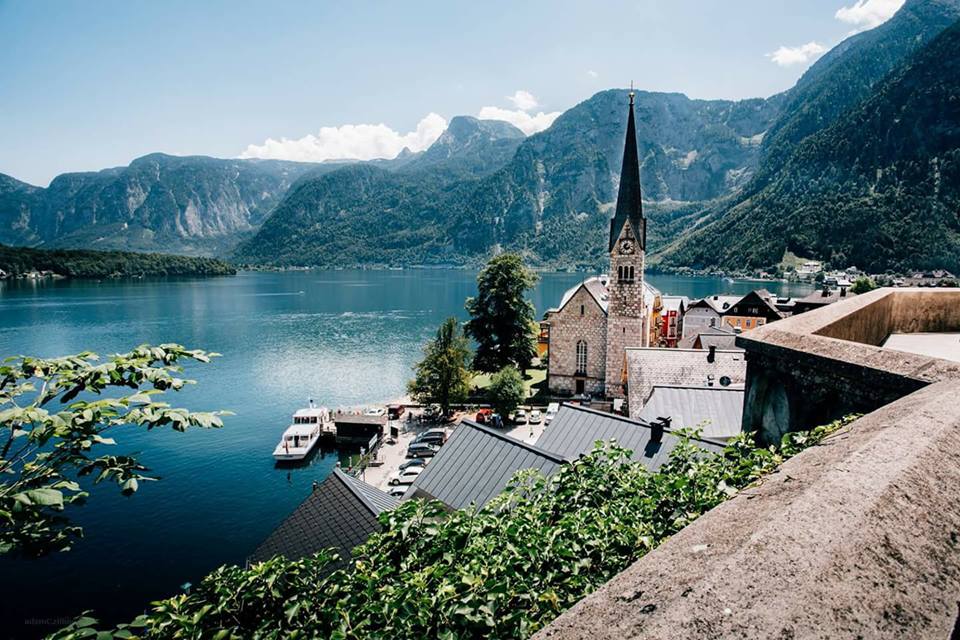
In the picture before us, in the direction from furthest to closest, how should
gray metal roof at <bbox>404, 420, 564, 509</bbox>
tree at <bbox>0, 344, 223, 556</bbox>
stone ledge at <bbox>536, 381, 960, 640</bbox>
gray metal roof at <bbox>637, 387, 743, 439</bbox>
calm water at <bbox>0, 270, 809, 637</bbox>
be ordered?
calm water at <bbox>0, 270, 809, 637</bbox>
gray metal roof at <bbox>637, 387, 743, 439</bbox>
gray metal roof at <bbox>404, 420, 564, 509</bbox>
tree at <bbox>0, 344, 223, 556</bbox>
stone ledge at <bbox>536, 381, 960, 640</bbox>

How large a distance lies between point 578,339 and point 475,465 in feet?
79.9

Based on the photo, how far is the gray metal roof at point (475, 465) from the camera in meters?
12.2

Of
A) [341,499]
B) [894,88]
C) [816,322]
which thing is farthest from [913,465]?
[894,88]

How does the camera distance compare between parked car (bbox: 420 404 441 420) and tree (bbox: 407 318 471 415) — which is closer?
tree (bbox: 407 318 471 415)

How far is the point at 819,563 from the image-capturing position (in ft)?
4.99

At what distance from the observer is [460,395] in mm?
35250

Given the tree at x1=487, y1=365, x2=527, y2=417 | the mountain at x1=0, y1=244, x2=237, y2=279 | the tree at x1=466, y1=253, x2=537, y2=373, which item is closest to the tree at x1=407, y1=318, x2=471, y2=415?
the tree at x1=487, y1=365, x2=527, y2=417

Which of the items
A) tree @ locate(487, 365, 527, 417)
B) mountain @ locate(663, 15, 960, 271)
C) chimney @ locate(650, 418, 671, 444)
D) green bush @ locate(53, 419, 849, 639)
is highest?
mountain @ locate(663, 15, 960, 271)

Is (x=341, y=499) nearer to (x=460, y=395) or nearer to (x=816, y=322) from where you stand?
(x=816, y=322)

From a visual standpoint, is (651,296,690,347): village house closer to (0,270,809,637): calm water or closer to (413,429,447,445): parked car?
(0,270,809,637): calm water

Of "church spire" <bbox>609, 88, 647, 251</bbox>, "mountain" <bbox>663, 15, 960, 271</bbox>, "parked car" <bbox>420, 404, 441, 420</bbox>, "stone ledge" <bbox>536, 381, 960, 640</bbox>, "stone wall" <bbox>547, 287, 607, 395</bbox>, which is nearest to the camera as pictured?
"stone ledge" <bbox>536, 381, 960, 640</bbox>

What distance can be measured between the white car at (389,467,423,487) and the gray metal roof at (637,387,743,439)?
1107 cm

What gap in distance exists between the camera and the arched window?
120ft

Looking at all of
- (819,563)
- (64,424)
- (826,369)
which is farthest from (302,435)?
(819,563)
